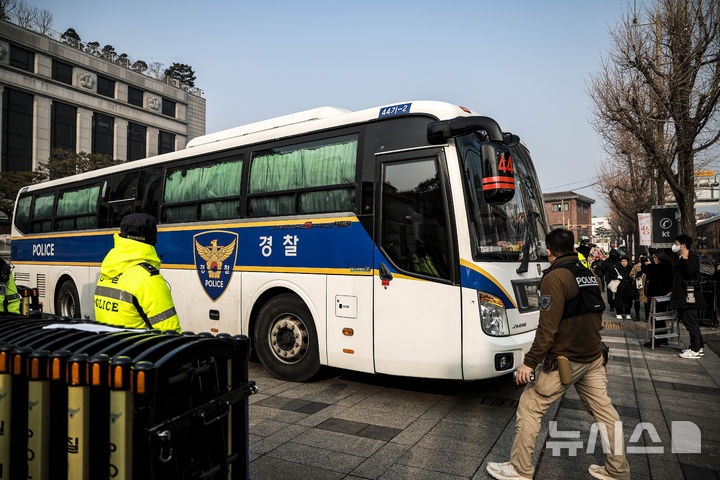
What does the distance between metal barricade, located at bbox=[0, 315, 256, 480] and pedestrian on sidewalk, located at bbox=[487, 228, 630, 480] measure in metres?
2.07

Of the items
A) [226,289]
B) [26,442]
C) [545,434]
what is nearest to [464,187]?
[545,434]

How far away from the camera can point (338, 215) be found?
5.98 meters

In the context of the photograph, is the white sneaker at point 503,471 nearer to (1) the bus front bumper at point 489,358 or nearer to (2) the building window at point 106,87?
(1) the bus front bumper at point 489,358

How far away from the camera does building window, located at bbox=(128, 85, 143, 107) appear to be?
2122 inches

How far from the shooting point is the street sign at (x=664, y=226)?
14070 millimetres

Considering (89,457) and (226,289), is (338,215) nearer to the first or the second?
(226,289)

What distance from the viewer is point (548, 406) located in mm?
3553

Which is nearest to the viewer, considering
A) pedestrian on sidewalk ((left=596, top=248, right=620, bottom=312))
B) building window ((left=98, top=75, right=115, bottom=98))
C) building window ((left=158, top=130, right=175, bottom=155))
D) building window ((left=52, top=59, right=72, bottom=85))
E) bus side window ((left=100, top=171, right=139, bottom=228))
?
bus side window ((left=100, top=171, right=139, bottom=228))

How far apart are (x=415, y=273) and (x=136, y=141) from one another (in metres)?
56.5

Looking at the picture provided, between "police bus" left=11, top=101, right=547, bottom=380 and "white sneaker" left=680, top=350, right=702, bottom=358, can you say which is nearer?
"police bus" left=11, top=101, right=547, bottom=380

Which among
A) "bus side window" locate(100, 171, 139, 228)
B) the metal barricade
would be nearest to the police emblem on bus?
"bus side window" locate(100, 171, 139, 228)

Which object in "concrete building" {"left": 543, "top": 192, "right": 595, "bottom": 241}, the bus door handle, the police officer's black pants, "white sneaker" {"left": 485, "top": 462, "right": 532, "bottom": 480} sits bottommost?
"white sneaker" {"left": 485, "top": 462, "right": 532, "bottom": 480}

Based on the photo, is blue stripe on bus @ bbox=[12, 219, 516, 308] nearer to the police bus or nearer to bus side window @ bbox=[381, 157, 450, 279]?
the police bus

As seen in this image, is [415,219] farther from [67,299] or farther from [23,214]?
[23,214]
